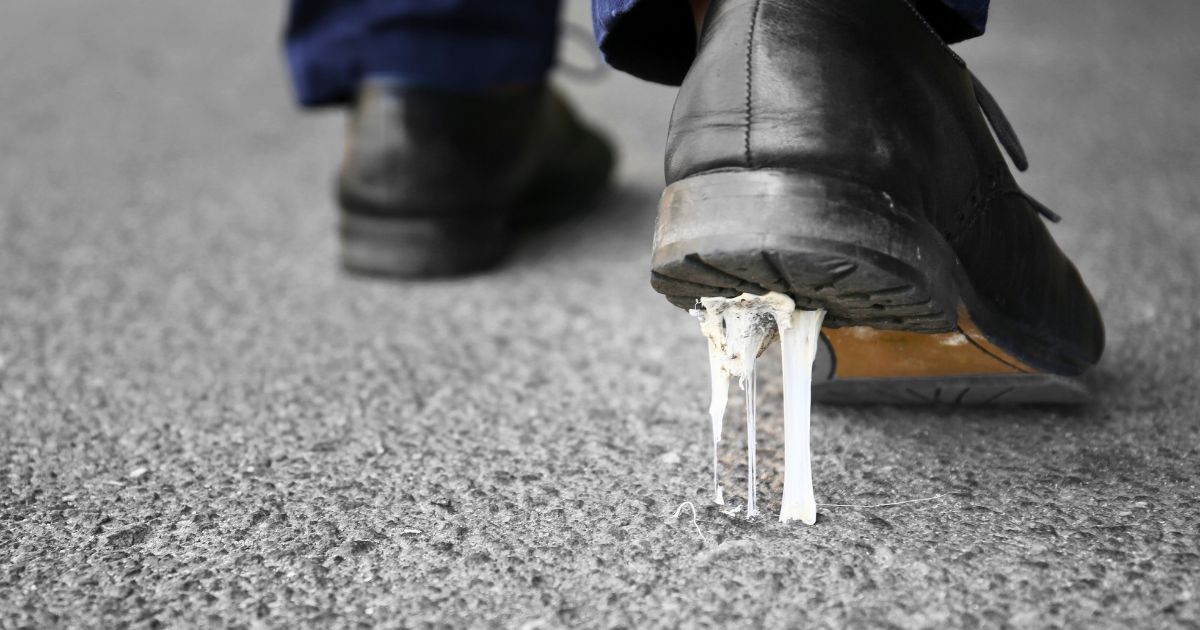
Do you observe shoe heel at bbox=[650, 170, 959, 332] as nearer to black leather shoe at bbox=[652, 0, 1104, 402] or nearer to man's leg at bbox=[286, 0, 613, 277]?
black leather shoe at bbox=[652, 0, 1104, 402]

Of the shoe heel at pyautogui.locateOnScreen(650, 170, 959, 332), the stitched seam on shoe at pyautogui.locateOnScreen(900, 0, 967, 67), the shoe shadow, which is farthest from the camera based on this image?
the shoe shadow

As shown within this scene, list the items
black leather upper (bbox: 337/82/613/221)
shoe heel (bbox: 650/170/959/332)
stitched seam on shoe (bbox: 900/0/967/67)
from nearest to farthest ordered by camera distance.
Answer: shoe heel (bbox: 650/170/959/332)
stitched seam on shoe (bbox: 900/0/967/67)
black leather upper (bbox: 337/82/613/221)

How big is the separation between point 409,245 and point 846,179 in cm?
92

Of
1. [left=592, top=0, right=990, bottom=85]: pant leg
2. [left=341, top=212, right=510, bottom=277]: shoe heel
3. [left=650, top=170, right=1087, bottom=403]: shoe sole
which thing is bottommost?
[left=341, top=212, right=510, bottom=277]: shoe heel

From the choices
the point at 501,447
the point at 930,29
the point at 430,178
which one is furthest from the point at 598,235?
the point at 930,29

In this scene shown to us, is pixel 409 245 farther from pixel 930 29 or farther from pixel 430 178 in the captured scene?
pixel 930 29

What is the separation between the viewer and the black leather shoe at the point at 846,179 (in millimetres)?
781

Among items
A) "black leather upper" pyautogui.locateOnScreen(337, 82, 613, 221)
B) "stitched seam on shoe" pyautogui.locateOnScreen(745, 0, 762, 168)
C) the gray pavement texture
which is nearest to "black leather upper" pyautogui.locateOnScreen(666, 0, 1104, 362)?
"stitched seam on shoe" pyautogui.locateOnScreen(745, 0, 762, 168)

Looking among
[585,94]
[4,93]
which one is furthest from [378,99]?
[4,93]

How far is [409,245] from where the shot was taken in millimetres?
1599

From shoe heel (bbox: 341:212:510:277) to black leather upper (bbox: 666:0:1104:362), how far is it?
2.55 feet

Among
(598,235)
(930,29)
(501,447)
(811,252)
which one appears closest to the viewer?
(811,252)

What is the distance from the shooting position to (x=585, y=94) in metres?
2.80

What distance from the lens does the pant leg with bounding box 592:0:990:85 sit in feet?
3.03
